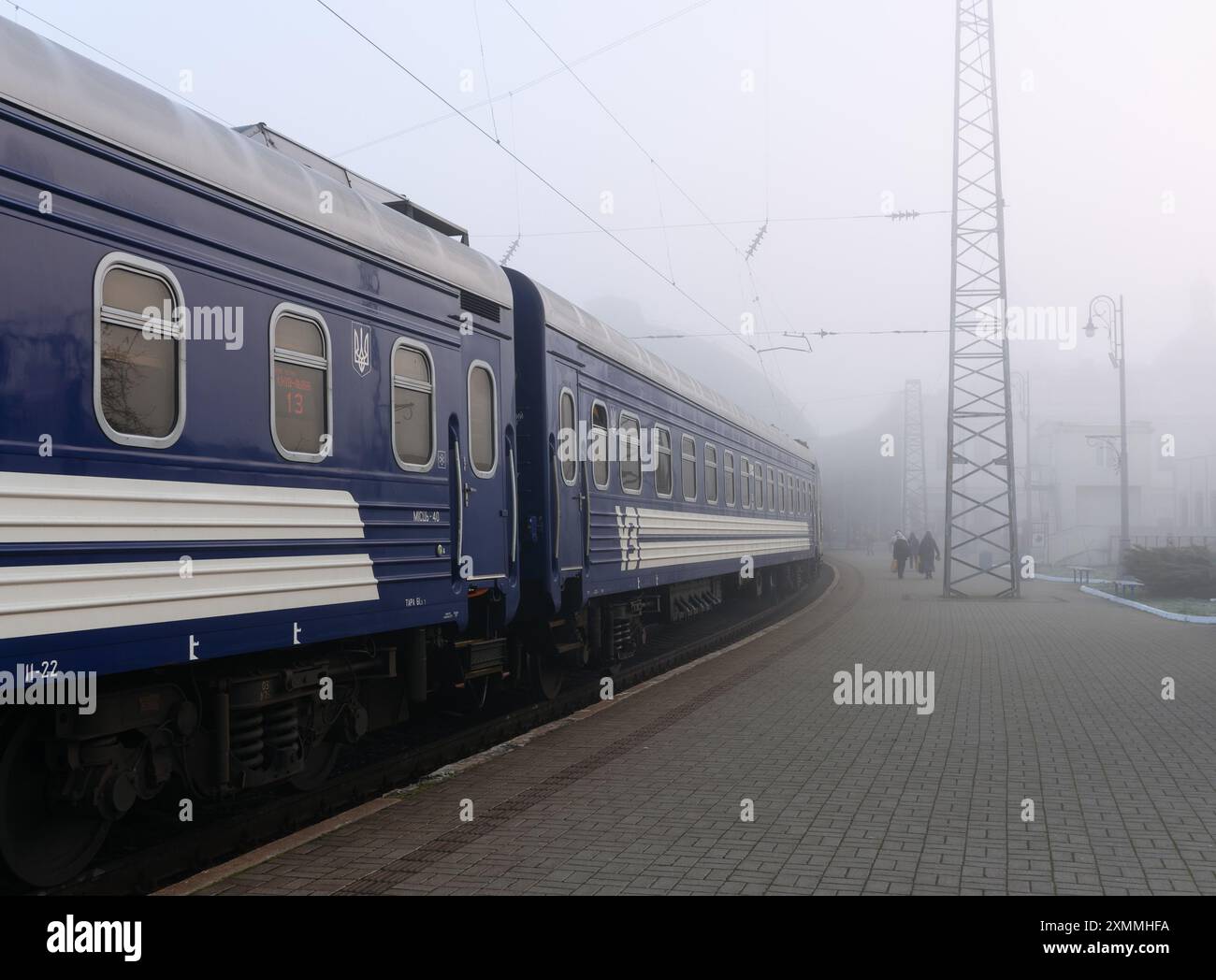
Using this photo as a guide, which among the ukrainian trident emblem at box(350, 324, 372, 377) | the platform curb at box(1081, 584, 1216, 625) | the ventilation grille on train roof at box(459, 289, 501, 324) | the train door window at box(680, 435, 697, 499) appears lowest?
the platform curb at box(1081, 584, 1216, 625)

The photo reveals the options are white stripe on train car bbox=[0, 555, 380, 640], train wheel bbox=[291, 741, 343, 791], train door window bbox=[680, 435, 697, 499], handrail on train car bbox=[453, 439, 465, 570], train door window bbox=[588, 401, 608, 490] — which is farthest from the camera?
train door window bbox=[680, 435, 697, 499]

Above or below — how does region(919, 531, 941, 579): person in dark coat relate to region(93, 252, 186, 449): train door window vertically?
below

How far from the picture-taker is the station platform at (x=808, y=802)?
5.64m

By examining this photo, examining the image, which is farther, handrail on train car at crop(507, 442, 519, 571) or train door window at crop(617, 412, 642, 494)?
train door window at crop(617, 412, 642, 494)

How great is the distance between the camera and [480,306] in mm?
9148

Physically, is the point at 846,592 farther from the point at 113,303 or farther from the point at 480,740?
the point at 113,303

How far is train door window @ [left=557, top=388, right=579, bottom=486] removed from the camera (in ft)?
35.3

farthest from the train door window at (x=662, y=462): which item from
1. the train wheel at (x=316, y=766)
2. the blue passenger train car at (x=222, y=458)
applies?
the train wheel at (x=316, y=766)

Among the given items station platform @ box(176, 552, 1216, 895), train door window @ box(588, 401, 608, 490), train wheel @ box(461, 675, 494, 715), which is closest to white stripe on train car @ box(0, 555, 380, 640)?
station platform @ box(176, 552, 1216, 895)

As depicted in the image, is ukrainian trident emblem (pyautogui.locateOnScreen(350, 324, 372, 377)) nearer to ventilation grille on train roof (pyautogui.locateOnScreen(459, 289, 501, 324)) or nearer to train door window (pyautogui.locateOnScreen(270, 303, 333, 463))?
train door window (pyautogui.locateOnScreen(270, 303, 333, 463))

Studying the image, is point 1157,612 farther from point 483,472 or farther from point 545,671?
point 483,472

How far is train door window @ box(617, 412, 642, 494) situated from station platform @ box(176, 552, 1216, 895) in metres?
2.17
